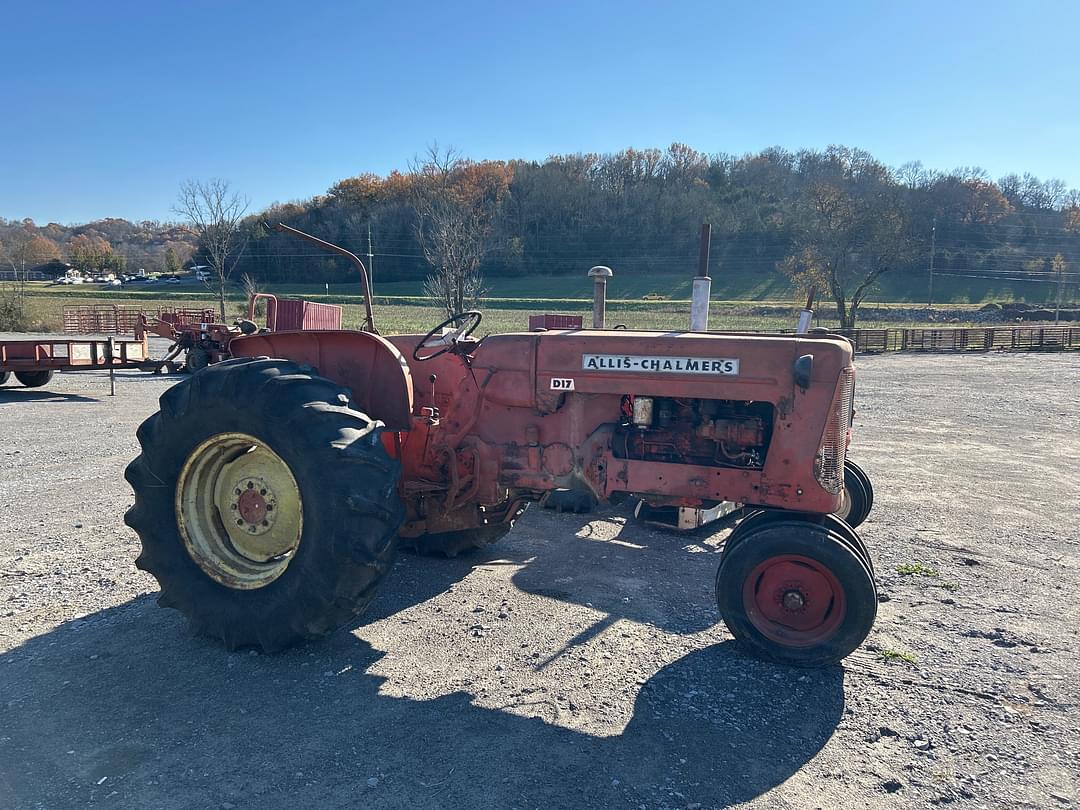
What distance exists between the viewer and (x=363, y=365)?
4.38 meters

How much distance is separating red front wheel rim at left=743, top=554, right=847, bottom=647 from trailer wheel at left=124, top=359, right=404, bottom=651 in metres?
1.82

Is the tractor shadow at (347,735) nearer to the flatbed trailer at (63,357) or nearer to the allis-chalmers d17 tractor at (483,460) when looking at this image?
the allis-chalmers d17 tractor at (483,460)

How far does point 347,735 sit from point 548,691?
0.92 metres

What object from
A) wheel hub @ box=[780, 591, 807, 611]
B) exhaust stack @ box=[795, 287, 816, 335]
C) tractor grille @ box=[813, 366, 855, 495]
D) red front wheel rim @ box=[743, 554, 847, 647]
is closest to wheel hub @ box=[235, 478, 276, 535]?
red front wheel rim @ box=[743, 554, 847, 647]

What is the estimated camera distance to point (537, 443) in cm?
437

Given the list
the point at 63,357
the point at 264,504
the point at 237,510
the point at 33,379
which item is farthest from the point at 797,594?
the point at 33,379

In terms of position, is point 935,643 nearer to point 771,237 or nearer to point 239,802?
point 239,802

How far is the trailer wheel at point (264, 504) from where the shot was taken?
353cm

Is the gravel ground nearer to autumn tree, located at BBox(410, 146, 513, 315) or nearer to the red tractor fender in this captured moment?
the red tractor fender

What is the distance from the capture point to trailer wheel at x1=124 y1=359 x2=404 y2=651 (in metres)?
3.53

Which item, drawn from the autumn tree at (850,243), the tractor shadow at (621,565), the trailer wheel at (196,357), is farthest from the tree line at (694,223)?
the tractor shadow at (621,565)

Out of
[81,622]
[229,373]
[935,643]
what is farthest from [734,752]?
[81,622]

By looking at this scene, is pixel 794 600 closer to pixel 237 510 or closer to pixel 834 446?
pixel 834 446

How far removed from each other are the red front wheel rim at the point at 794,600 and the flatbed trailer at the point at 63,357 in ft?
45.9
